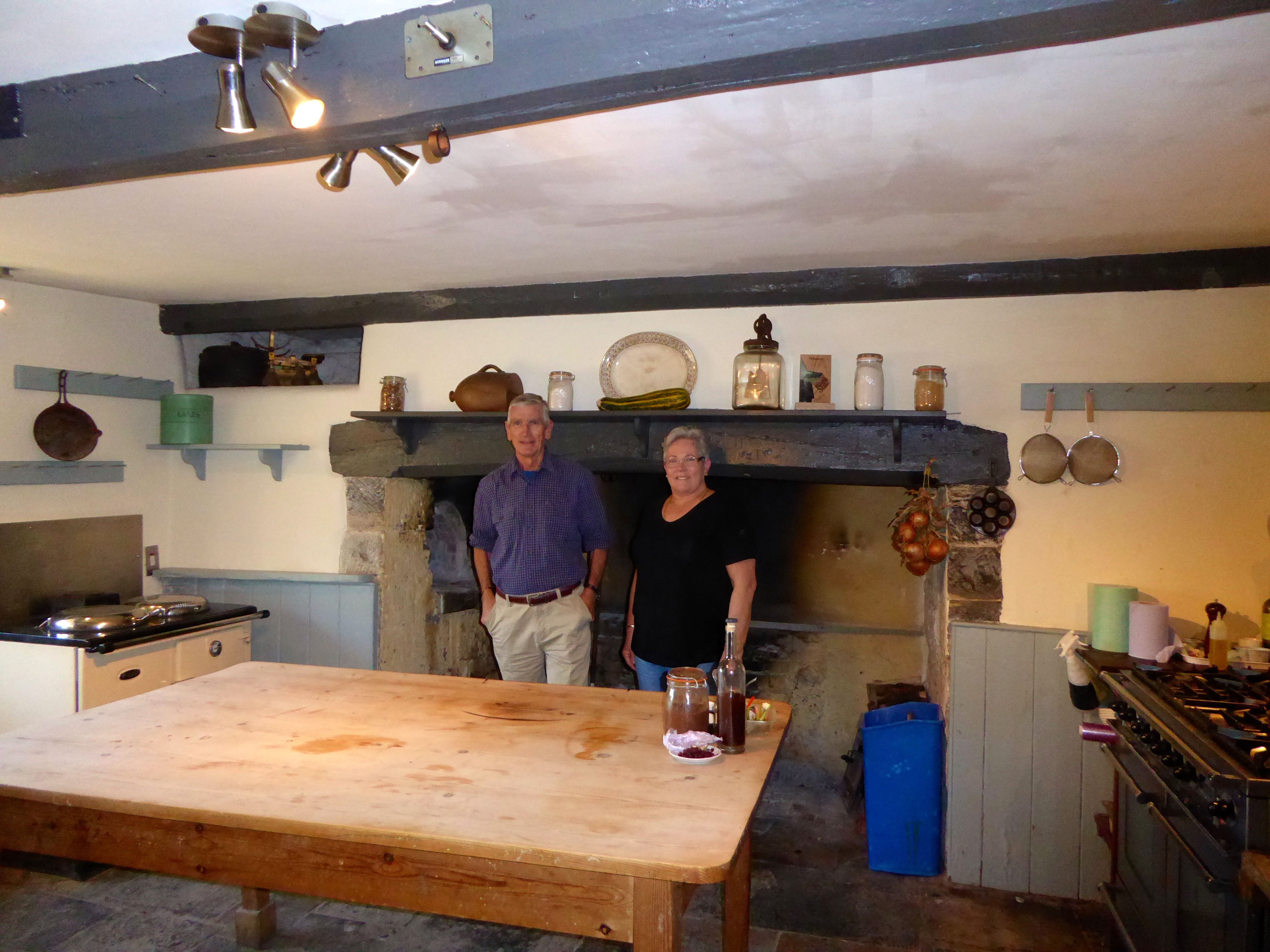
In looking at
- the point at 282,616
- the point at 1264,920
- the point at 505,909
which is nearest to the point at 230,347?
the point at 282,616

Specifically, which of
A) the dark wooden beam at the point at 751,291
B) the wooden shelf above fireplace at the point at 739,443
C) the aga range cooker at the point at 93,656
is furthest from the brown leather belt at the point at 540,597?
the aga range cooker at the point at 93,656

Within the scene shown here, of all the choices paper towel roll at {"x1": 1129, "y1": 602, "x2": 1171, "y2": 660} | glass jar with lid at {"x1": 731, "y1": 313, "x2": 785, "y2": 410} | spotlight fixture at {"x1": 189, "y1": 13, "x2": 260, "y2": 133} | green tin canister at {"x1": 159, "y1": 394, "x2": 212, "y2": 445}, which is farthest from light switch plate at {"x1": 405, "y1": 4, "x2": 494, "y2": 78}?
green tin canister at {"x1": 159, "y1": 394, "x2": 212, "y2": 445}

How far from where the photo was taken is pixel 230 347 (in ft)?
14.1

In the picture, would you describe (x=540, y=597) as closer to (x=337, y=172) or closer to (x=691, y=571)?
(x=691, y=571)

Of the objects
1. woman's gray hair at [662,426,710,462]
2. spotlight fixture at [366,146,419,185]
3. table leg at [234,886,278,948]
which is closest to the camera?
spotlight fixture at [366,146,419,185]

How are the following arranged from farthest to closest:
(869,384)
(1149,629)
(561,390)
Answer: (561,390), (869,384), (1149,629)

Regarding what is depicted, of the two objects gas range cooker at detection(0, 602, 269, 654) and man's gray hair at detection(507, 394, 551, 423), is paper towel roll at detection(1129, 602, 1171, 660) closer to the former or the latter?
man's gray hair at detection(507, 394, 551, 423)

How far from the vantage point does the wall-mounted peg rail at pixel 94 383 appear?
3688 millimetres

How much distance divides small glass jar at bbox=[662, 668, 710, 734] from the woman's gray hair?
1205 mm

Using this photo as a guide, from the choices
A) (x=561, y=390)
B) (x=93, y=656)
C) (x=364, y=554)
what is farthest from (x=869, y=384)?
(x=93, y=656)

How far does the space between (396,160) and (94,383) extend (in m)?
3.01

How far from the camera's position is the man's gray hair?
10.7ft

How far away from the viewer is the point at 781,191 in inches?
93.4

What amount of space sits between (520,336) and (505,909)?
8.77 ft
